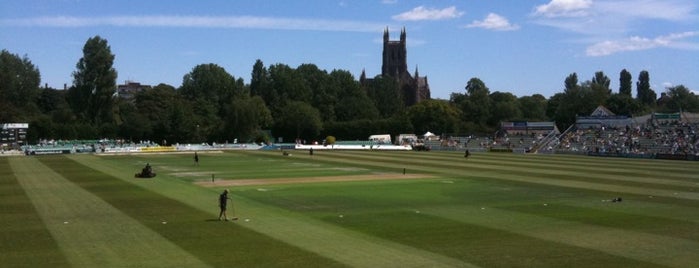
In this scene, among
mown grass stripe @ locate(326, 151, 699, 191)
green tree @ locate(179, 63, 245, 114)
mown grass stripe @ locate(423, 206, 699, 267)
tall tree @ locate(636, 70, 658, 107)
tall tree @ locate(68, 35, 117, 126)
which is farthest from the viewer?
tall tree @ locate(636, 70, 658, 107)

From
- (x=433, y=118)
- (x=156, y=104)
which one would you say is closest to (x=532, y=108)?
(x=433, y=118)

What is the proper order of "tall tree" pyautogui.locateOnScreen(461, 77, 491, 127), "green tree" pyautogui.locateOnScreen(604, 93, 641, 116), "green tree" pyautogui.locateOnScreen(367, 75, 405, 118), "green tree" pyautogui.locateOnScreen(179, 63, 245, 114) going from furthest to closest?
1. "green tree" pyautogui.locateOnScreen(367, 75, 405, 118)
2. "tall tree" pyautogui.locateOnScreen(461, 77, 491, 127)
3. "green tree" pyautogui.locateOnScreen(179, 63, 245, 114)
4. "green tree" pyautogui.locateOnScreen(604, 93, 641, 116)

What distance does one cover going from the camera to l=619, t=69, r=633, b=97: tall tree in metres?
171

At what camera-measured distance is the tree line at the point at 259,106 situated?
11756 centimetres

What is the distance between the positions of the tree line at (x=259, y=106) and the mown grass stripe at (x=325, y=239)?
88544 mm

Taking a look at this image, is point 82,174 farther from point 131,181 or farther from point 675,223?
point 675,223

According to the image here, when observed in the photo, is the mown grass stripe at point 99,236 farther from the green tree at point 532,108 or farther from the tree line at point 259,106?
the green tree at point 532,108

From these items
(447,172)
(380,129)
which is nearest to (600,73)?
(380,129)

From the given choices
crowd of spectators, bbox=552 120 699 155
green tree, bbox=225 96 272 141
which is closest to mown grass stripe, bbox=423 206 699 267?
crowd of spectators, bbox=552 120 699 155

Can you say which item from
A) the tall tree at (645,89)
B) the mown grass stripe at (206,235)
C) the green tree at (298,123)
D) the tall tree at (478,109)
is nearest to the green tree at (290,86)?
the green tree at (298,123)

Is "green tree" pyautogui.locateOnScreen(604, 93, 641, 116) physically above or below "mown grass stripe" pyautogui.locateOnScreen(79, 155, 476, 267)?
above

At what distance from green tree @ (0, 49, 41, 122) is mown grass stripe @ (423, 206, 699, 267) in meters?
117

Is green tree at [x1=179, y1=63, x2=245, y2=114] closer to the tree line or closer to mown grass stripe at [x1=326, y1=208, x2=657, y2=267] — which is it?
the tree line

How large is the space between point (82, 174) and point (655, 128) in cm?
7400
